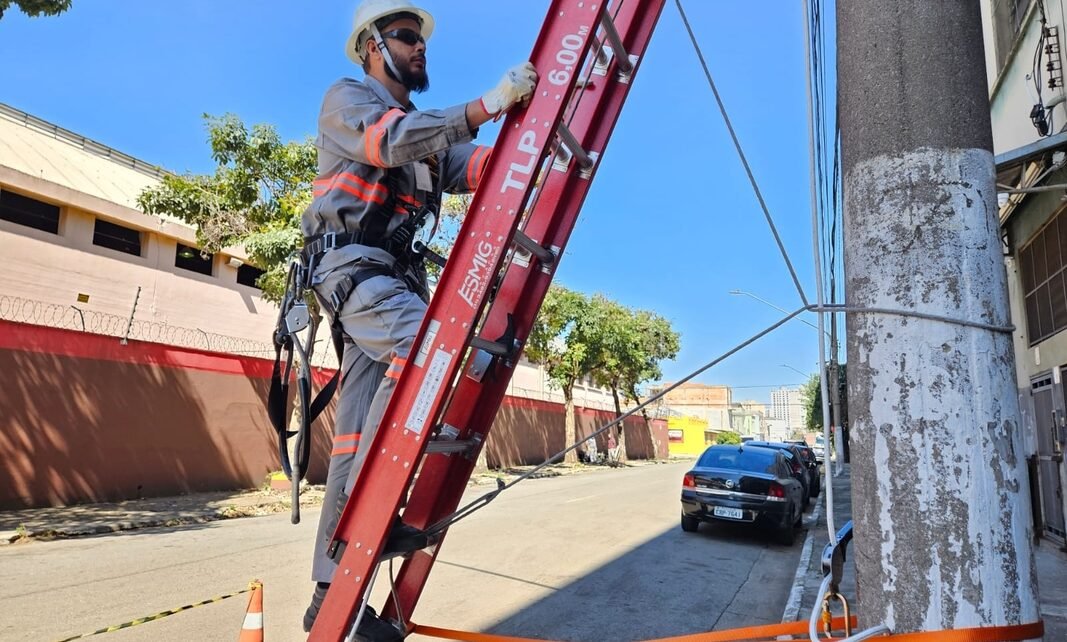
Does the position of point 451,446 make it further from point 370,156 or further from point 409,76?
point 409,76

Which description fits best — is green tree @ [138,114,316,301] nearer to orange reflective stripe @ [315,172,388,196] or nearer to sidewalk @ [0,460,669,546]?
sidewalk @ [0,460,669,546]

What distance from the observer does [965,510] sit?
4.93 ft

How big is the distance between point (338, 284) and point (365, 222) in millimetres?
265

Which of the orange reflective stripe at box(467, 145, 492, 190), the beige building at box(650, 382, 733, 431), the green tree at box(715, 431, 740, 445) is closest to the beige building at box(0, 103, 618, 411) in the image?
the orange reflective stripe at box(467, 145, 492, 190)

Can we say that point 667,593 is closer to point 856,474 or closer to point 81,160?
point 856,474

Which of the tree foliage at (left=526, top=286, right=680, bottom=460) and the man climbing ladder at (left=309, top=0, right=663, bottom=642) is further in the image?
the tree foliage at (left=526, top=286, right=680, bottom=460)

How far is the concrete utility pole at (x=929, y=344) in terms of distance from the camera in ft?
4.95

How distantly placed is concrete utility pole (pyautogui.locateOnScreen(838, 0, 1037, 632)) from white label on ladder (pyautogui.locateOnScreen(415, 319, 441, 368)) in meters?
1.11

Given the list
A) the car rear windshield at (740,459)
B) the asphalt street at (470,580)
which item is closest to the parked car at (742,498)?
the car rear windshield at (740,459)

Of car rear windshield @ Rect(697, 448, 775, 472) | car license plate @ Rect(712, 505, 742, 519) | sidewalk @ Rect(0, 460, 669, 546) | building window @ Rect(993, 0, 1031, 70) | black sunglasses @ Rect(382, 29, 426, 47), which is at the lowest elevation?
sidewalk @ Rect(0, 460, 669, 546)

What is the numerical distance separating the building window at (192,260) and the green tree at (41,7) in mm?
10764

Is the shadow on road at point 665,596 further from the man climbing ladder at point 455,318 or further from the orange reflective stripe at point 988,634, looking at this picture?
the orange reflective stripe at point 988,634

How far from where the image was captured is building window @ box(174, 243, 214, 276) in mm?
19312

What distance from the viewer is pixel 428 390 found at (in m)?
2.06
